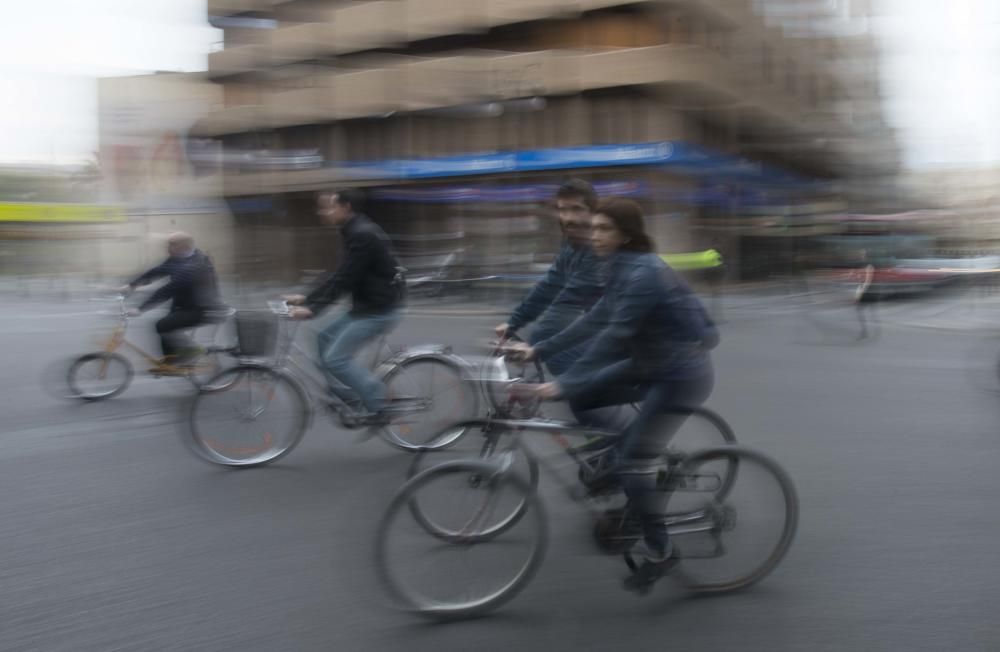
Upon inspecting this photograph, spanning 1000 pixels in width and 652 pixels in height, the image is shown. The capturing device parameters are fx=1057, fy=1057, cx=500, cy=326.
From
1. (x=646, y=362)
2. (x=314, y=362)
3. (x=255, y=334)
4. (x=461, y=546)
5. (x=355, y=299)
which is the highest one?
(x=355, y=299)

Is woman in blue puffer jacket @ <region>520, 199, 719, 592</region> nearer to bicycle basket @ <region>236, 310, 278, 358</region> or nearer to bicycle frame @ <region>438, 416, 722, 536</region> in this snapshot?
bicycle frame @ <region>438, 416, 722, 536</region>

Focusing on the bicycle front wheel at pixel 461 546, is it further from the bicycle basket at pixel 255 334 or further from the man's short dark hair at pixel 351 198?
the bicycle basket at pixel 255 334

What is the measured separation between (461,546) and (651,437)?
0.85 metres

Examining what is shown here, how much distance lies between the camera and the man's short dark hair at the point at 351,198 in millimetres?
6746

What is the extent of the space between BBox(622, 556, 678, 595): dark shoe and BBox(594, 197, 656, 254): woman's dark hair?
121cm

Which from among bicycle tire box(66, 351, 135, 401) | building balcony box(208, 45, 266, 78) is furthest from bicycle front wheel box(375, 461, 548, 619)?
building balcony box(208, 45, 266, 78)

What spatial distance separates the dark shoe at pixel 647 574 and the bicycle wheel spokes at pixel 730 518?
0.30ft

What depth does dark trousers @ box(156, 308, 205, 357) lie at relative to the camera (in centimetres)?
959

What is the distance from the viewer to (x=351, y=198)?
6.79 m

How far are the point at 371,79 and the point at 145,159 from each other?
15.4 m

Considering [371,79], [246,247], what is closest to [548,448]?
[371,79]

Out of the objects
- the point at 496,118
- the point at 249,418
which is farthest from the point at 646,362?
the point at 496,118

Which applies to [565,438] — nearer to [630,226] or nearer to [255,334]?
[630,226]

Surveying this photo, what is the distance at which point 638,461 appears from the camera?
13.5 ft
